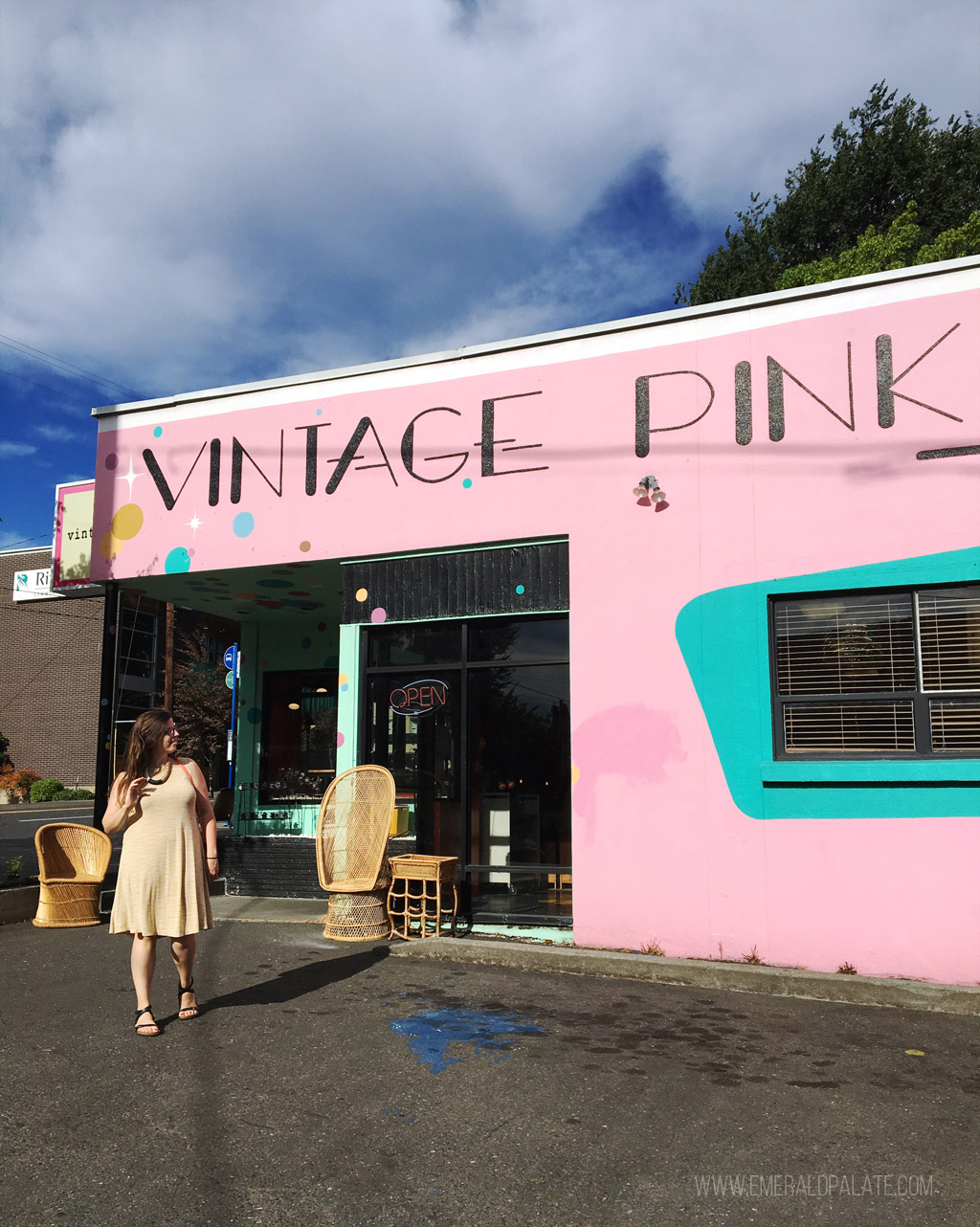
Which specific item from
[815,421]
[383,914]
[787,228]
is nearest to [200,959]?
[383,914]

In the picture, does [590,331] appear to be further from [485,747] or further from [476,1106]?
[476,1106]

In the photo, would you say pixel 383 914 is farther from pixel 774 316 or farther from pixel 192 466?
pixel 774 316

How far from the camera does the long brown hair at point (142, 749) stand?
17.3ft

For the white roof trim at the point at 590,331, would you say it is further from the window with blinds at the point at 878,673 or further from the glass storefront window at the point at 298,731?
the glass storefront window at the point at 298,731

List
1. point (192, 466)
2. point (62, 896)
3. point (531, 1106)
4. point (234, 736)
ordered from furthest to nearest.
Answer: point (234, 736) → point (192, 466) → point (62, 896) → point (531, 1106)

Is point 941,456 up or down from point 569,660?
up

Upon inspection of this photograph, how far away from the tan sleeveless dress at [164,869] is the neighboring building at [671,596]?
140 inches

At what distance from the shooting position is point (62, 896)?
870 cm

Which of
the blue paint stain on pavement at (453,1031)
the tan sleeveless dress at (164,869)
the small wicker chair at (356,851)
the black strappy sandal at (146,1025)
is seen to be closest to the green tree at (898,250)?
the small wicker chair at (356,851)

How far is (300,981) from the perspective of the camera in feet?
21.3

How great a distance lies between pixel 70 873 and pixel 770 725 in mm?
6601

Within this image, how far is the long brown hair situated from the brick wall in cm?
2957

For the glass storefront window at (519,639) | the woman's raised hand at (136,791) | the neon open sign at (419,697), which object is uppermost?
the glass storefront window at (519,639)

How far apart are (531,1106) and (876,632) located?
456cm
